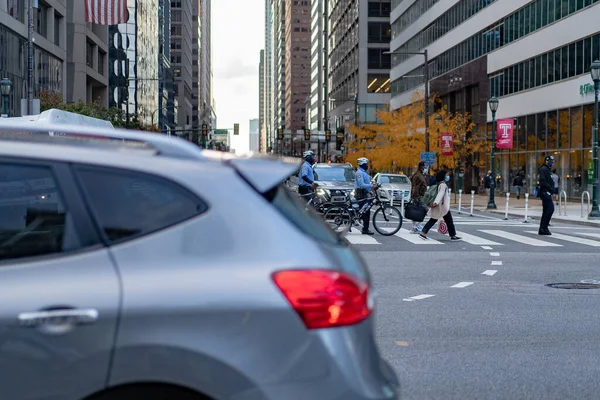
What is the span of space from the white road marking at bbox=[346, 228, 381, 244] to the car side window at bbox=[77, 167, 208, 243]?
15.5 metres

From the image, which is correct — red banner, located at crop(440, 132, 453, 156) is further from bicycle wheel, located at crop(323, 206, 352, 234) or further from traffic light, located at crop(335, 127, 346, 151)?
traffic light, located at crop(335, 127, 346, 151)

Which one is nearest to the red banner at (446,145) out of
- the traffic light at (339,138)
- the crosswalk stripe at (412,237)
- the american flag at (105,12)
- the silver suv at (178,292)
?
the american flag at (105,12)

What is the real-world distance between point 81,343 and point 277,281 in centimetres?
74

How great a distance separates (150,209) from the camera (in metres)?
3.45

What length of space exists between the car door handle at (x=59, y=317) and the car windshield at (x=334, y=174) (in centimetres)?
2537

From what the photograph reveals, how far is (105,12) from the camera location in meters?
44.0

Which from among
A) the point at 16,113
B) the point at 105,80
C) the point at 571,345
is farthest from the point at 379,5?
the point at 571,345

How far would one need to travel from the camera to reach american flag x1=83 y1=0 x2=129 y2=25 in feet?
143

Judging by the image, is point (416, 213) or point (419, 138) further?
point (419, 138)

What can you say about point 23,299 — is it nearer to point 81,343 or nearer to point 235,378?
point 81,343

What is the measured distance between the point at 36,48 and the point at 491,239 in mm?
39338

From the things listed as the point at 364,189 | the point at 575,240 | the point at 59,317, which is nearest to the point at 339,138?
the point at 364,189

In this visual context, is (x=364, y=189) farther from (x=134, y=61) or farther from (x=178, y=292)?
(x=134, y=61)

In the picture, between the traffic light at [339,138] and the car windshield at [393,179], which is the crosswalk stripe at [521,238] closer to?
the car windshield at [393,179]
